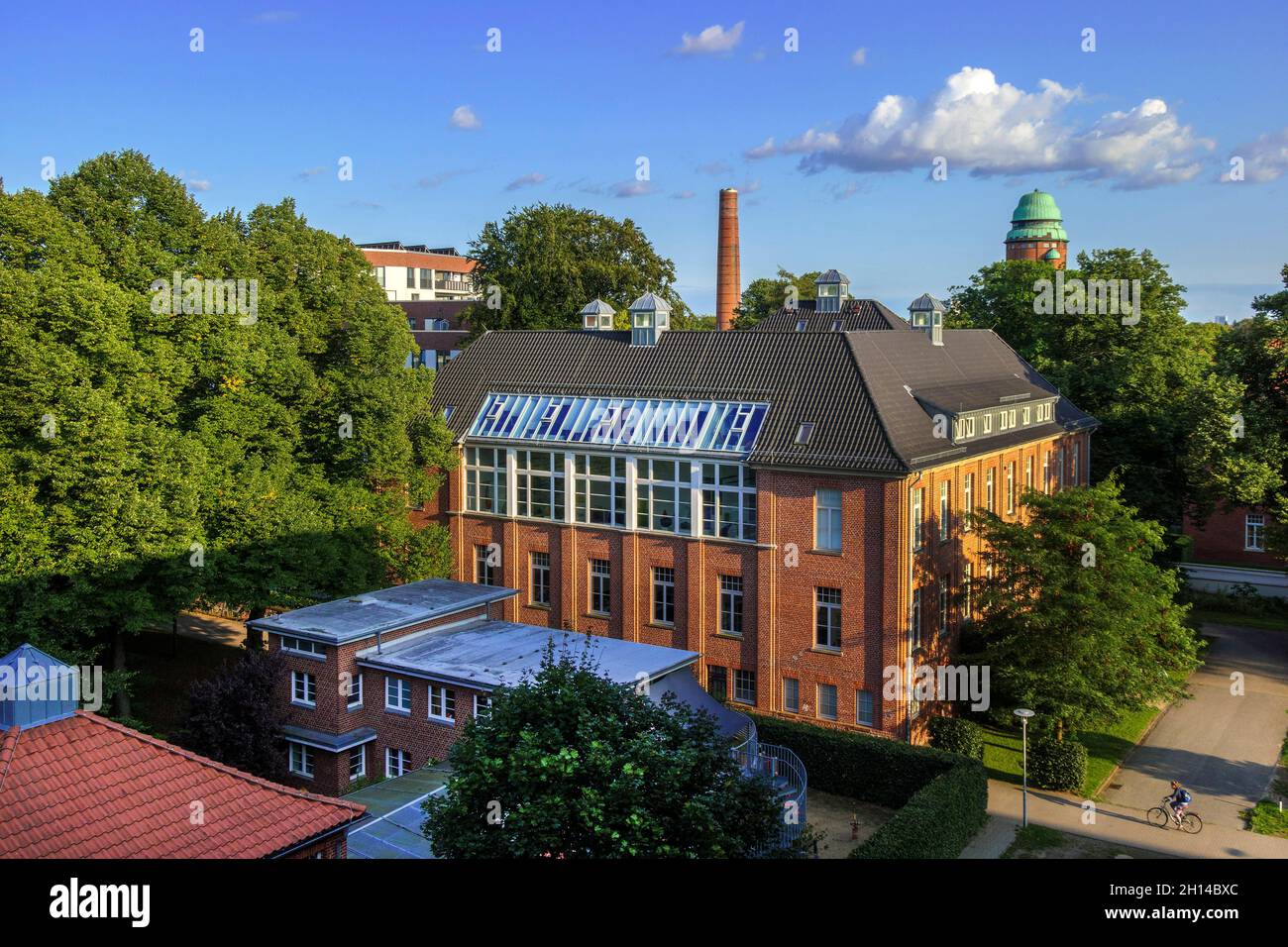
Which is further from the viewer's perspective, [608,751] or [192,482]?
[192,482]

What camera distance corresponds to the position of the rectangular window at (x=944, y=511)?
109 ft

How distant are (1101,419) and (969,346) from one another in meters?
8.77

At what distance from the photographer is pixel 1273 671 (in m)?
39.3

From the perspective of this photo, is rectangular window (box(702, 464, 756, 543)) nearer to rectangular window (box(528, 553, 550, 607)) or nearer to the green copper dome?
rectangular window (box(528, 553, 550, 607))

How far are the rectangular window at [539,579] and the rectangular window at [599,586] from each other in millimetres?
2127

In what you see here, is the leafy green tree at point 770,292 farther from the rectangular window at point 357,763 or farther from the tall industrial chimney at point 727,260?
the rectangular window at point 357,763

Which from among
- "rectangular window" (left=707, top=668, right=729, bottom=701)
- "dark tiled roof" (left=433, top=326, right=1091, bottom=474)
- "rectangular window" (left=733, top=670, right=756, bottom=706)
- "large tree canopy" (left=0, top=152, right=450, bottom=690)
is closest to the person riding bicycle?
"dark tiled roof" (left=433, top=326, right=1091, bottom=474)

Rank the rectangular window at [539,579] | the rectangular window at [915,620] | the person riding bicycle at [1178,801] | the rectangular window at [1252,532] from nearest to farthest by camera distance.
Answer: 1. the person riding bicycle at [1178,801]
2. the rectangular window at [915,620]
3. the rectangular window at [539,579]
4. the rectangular window at [1252,532]

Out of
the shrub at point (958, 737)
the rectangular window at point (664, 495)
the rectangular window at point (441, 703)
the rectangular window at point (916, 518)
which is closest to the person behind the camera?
the rectangular window at point (441, 703)

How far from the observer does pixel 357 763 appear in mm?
29328

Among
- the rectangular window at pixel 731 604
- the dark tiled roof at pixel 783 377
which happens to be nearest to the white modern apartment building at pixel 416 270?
the dark tiled roof at pixel 783 377
